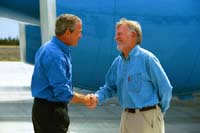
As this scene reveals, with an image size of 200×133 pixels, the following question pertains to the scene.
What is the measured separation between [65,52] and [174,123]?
424cm

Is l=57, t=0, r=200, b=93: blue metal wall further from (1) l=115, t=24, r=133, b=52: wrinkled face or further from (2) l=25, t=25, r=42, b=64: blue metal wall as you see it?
(1) l=115, t=24, r=133, b=52: wrinkled face

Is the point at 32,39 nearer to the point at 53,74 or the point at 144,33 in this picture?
the point at 144,33

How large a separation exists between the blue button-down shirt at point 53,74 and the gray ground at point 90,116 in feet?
10.3

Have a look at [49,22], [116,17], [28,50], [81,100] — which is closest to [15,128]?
[49,22]

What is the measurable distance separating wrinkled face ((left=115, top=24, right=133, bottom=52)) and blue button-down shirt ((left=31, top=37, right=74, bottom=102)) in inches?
15.0

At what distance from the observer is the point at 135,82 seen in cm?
374

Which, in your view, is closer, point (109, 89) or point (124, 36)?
point (124, 36)

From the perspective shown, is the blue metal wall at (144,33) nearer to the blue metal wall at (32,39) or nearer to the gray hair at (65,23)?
the blue metal wall at (32,39)

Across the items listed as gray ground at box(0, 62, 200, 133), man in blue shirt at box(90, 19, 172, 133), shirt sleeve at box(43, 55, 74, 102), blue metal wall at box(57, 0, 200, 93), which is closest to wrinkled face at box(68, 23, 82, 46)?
shirt sleeve at box(43, 55, 74, 102)

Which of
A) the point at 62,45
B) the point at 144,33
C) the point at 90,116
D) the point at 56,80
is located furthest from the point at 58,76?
the point at 90,116

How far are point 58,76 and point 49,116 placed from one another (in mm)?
328

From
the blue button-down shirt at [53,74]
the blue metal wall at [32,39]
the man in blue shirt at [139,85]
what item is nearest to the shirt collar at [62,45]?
the blue button-down shirt at [53,74]

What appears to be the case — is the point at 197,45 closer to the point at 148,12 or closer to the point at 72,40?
the point at 148,12

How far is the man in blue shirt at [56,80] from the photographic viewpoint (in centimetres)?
360
